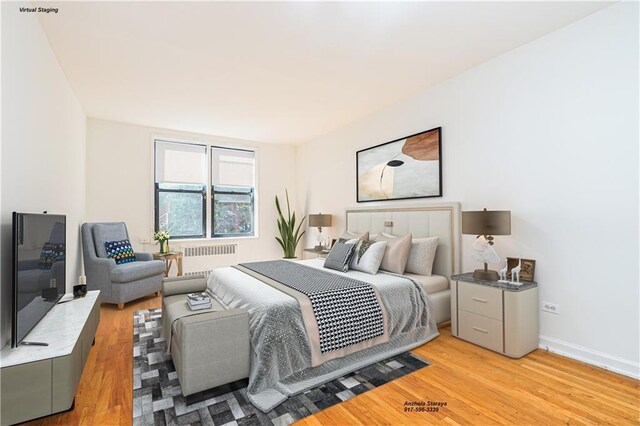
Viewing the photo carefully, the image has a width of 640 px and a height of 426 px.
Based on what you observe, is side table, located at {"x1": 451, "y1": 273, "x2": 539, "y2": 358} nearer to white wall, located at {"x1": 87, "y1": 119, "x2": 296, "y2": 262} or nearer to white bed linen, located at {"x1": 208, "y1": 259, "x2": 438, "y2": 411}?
white bed linen, located at {"x1": 208, "y1": 259, "x2": 438, "y2": 411}

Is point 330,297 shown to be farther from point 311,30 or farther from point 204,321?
point 311,30

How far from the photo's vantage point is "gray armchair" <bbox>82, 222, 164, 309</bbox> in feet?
12.8

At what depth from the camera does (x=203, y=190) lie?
5711 millimetres

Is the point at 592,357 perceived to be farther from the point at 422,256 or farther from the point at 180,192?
the point at 180,192

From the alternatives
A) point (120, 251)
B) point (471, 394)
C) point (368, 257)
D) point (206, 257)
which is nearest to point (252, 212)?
point (206, 257)

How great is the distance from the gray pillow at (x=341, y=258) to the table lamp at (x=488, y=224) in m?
1.23

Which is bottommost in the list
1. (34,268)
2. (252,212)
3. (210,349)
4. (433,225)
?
(210,349)

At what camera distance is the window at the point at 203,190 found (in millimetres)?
5375

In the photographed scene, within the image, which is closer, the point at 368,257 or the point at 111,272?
the point at 368,257

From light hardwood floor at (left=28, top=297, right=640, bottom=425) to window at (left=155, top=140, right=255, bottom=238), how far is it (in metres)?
3.12

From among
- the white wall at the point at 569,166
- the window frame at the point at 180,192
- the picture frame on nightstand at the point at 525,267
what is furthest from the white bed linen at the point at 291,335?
the window frame at the point at 180,192

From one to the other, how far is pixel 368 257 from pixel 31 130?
10.1 ft

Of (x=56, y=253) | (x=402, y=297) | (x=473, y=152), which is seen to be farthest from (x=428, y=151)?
(x=56, y=253)

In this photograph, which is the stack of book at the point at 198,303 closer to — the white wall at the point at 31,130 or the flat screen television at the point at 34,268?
the flat screen television at the point at 34,268
